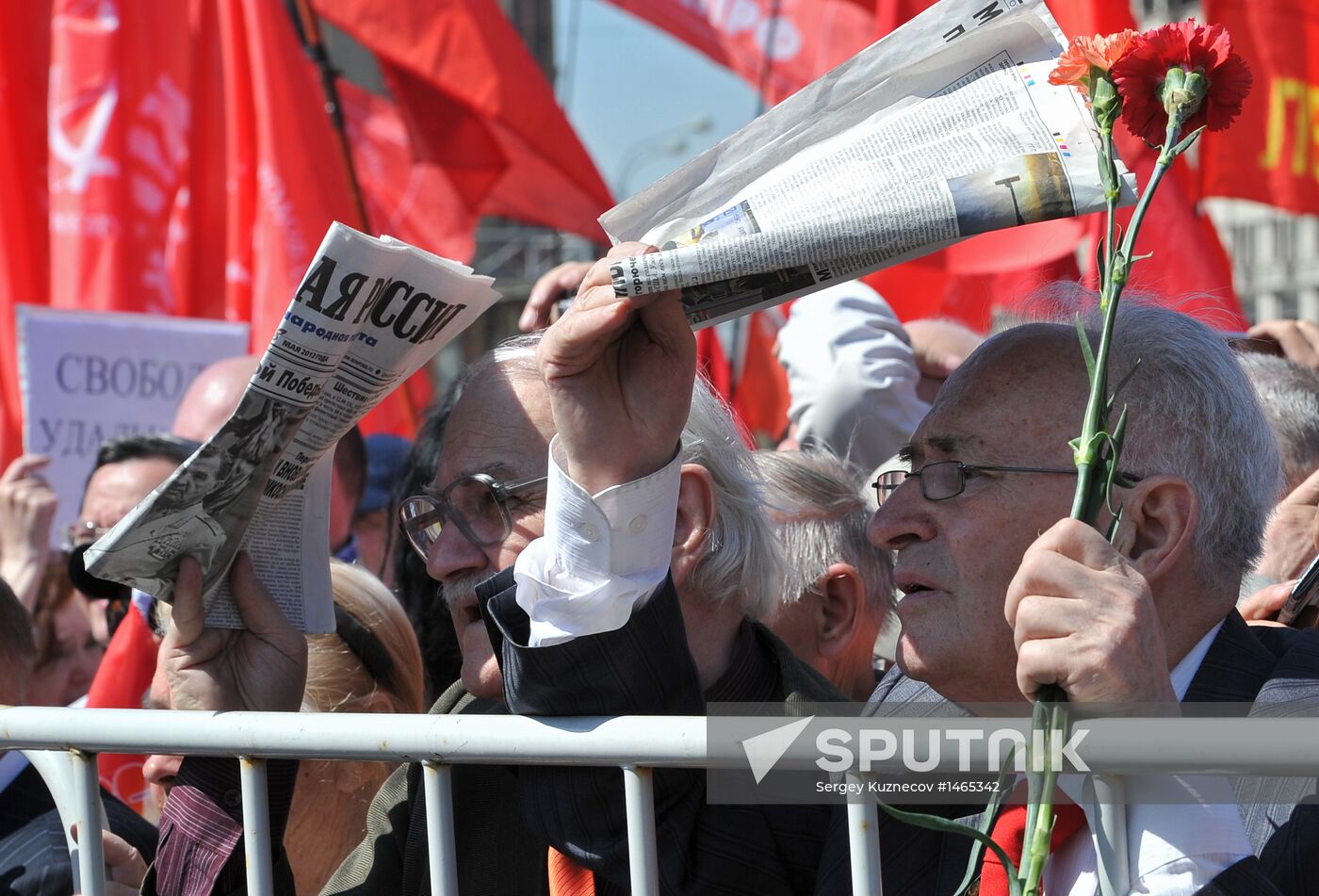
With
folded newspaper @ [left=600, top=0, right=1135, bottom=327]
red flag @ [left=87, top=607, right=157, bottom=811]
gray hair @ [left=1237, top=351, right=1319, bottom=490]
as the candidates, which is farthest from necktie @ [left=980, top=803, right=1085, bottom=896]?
red flag @ [left=87, top=607, right=157, bottom=811]

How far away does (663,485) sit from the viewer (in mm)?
1850

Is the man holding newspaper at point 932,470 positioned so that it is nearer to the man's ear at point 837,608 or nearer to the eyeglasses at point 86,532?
the man's ear at point 837,608

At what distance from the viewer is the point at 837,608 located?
2.96 meters

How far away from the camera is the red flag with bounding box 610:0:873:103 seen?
6.55 metres

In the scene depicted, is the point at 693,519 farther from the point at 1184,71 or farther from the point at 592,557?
the point at 1184,71

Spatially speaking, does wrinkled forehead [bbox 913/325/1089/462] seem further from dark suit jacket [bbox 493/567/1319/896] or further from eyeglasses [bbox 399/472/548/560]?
eyeglasses [bbox 399/472/548/560]

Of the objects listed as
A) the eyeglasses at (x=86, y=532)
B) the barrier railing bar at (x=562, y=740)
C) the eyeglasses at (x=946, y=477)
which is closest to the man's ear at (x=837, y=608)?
the eyeglasses at (x=946, y=477)

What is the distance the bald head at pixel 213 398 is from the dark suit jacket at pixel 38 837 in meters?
1.56

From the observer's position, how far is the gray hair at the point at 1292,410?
121 inches

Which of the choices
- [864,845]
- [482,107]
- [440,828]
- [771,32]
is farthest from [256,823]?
[771,32]

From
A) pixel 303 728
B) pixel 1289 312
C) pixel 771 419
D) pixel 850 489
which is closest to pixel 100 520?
pixel 850 489

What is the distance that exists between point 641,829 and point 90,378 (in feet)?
12.6

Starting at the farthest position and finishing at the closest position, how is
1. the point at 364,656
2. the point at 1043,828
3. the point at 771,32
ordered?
the point at 771,32, the point at 364,656, the point at 1043,828

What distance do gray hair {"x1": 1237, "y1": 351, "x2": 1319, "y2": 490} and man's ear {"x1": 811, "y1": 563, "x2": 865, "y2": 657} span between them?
89 centimetres
